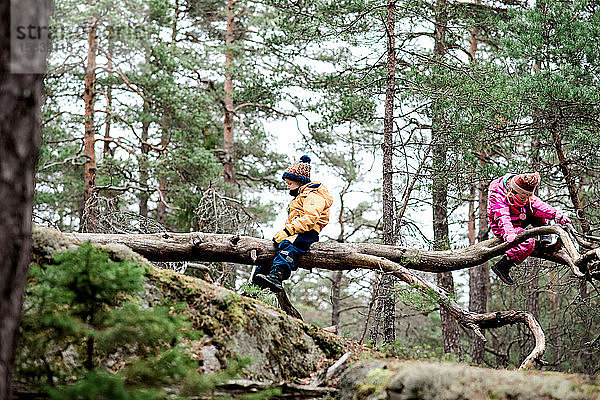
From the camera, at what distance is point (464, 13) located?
1172 centimetres

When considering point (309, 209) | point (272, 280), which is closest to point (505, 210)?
point (309, 209)

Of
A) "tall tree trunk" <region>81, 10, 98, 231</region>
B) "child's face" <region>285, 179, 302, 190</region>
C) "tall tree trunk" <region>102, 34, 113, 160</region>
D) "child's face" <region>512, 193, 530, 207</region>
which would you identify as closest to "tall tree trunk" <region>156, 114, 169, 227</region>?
"tall tree trunk" <region>102, 34, 113, 160</region>

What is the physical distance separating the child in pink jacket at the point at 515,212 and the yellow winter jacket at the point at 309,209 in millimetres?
2119

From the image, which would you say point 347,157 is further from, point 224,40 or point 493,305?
point 493,305

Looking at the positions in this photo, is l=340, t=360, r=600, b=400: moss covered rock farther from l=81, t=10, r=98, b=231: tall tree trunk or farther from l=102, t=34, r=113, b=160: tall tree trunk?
l=102, t=34, r=113, b=160: tall tree trunk

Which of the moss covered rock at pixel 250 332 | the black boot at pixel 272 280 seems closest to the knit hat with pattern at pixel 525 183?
the black boot at pixel 272 280

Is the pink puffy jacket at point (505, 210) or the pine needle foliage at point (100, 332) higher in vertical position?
the pink puffy jacket at point (505, 210)

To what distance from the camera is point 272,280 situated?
6.00 meters

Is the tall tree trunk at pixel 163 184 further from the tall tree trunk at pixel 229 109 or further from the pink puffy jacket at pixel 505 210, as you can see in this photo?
the pink puffy jacket at pixel 505 210

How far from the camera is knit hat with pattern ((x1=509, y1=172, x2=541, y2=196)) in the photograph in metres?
6.79

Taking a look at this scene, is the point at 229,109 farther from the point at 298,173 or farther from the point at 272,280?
the point at 272,280

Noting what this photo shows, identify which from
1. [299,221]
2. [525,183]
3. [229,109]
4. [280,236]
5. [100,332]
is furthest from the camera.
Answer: [229,109]

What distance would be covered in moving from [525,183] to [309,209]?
8.46 ft

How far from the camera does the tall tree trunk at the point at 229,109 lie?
1664 centimetres
